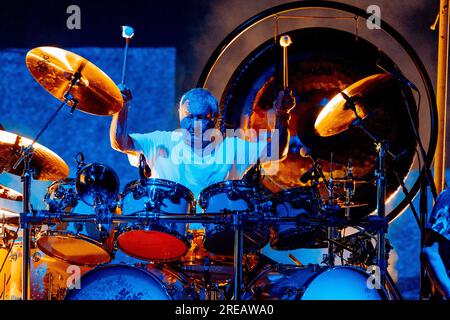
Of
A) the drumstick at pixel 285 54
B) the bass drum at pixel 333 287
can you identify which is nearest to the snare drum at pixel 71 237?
the bass drum at pixel 333 287

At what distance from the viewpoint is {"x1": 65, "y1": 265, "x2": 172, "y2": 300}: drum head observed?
330cm

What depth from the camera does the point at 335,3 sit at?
16.8 feet

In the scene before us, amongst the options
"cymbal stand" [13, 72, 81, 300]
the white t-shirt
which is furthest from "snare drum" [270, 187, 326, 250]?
"cymbal stand" [13, 72, 81, 300]

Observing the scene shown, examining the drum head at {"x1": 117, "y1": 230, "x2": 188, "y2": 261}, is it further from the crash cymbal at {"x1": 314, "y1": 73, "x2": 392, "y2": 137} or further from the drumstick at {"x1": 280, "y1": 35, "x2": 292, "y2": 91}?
the drumstick at {"x1": 280, "y1": 35, "x2": 292, "y2": 91}

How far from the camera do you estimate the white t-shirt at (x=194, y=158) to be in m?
4.39

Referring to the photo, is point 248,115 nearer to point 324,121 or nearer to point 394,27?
point 324,121

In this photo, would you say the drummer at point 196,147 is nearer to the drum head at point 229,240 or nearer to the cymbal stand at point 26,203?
the cymbal stand at point 26,203

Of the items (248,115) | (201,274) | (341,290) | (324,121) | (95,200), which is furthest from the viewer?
(248,115)

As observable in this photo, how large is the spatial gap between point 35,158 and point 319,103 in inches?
79.9

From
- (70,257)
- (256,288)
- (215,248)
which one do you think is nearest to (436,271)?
(256,288)

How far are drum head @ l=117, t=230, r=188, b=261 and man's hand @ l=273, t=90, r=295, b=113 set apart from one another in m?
0.99

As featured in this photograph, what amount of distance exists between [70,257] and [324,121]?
162 cm

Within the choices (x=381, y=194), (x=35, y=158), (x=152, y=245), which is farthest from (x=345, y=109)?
(x=35, y=158)

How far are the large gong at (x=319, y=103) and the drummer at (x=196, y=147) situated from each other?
1.59 feet
